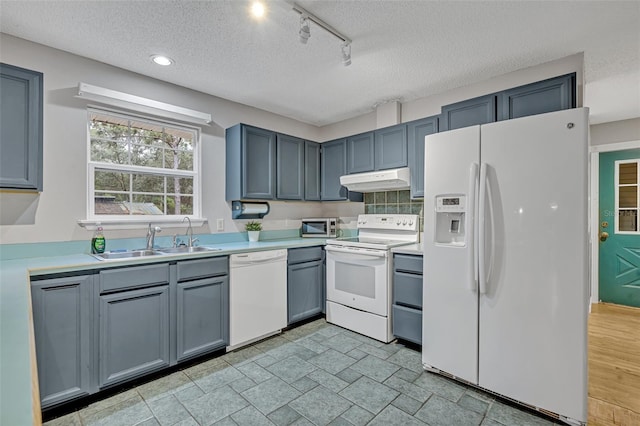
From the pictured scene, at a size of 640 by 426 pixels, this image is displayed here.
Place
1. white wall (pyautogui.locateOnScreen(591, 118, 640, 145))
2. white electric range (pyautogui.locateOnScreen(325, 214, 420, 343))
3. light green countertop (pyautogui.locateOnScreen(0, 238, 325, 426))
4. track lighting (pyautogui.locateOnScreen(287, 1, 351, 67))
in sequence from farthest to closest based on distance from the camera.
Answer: white wall (pyautogui.locateOnScreen(591, 118, 640, 145)) < white electric range (pyautogui.locateOnScreen(325, 214, 420, 343)) < track lighting (pyautogui.locateOnScreen(287, 1, 351, 67)) < light green countertop (pyautogui.locateOnScreen(0, 238, 325, 426))

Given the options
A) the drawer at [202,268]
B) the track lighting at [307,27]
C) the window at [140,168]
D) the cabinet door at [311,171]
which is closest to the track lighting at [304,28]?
the track lighting at [307,27]

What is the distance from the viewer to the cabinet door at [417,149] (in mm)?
3045

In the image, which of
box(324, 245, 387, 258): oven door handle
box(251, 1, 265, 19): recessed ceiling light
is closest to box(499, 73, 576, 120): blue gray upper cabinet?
box(324, 245, 387, 258): oven door handle

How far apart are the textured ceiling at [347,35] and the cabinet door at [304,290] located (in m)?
1.90

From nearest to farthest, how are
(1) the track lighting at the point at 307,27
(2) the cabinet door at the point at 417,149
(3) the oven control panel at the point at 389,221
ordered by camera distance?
(1) the track lighting at the point at 307,27, (2) the cabinet door at the point at 417,149, (3) the oven control panel at the point at 389,221

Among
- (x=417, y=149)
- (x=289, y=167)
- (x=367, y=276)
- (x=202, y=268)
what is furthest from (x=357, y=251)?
(x=202, y=268)

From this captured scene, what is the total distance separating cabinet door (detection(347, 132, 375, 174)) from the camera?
353 cm

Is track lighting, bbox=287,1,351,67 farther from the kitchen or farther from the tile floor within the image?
the tile floor

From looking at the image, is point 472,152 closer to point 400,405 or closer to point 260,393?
point 400,405

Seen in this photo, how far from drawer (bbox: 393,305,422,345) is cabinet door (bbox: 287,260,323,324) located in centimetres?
93

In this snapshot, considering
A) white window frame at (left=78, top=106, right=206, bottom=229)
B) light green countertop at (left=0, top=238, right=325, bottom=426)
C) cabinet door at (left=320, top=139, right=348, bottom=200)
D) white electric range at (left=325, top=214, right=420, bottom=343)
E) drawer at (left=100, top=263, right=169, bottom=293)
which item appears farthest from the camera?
cabinet door at (left=320, top=139, right=348, bottom=200)

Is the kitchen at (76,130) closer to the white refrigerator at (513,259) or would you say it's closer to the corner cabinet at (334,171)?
the corner cabinet at (334,171)

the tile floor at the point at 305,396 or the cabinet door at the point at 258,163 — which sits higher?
the cabinet door at the point at 258,163

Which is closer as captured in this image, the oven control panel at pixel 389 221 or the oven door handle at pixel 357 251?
the oven door handle at pixel 357 251
